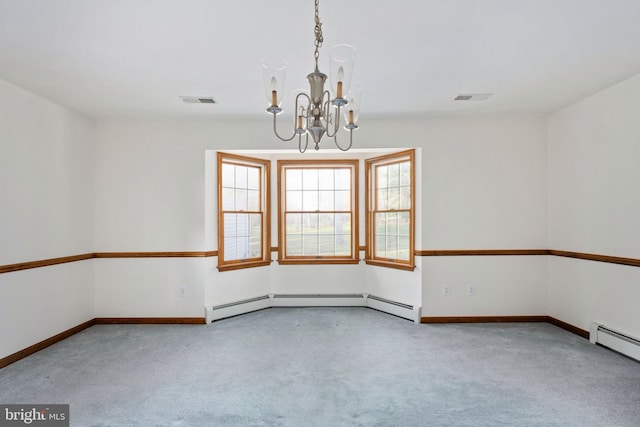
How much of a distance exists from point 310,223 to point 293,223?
243mm

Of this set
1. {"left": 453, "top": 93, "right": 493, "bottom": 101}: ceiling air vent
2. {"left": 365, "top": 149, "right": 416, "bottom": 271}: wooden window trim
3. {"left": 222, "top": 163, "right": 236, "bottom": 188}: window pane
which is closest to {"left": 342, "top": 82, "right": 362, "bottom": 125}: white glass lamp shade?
{"left": 453, "top": 93, "right": 493, "bottom": 101}: ceiling air vent

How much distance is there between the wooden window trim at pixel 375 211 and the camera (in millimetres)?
4168

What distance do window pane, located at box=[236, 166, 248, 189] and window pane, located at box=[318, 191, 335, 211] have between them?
3.51 ft

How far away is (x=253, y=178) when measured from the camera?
468cm

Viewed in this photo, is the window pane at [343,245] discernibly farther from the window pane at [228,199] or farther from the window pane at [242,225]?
the window pane at [228,199]

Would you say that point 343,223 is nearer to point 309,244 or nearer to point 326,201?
point 326,201

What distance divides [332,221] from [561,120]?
9.79 feet

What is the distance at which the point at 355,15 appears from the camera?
1963 mm

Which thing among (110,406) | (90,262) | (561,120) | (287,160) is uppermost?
(561,120)

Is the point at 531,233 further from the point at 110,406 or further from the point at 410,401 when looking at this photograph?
the point at 110,406

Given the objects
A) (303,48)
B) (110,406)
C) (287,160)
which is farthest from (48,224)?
(303,48)

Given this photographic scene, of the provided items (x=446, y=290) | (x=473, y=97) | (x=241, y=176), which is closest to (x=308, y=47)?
(x=473, y=97)

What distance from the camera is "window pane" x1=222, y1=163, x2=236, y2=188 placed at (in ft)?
14.3

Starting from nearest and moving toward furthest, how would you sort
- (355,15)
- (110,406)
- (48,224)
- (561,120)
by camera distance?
(355,15)
(110,406)
(48,224)
(561,120)
